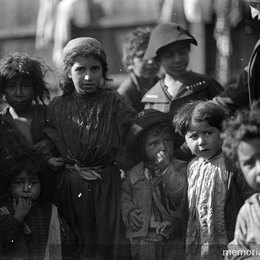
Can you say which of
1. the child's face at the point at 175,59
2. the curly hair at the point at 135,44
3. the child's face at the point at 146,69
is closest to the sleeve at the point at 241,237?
the child's face at the point at 175,59

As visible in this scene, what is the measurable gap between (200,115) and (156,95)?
2.42 feet

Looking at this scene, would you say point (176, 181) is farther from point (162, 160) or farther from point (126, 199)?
point (126, 199)

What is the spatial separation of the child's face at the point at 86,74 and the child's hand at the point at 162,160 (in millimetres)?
553

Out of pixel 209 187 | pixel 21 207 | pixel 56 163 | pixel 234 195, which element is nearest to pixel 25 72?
pixel 56 163

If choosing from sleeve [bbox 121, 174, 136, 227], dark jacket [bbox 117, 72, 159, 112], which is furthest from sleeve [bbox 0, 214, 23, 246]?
dark jacket [bbox 117, 72, 159, 112]

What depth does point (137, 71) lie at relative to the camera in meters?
8.09

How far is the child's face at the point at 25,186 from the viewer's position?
6535 millimetres

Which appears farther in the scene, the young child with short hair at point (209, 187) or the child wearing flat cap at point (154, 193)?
the child wearing flat cap at point (154, 193)

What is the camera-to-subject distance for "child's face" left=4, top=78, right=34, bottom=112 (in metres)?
6.81

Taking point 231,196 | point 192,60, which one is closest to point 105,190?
point 231,196

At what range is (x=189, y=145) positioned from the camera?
6.38 metres

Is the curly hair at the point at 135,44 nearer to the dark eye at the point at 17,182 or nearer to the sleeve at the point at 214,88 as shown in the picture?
the sleeve at the point at 214,88

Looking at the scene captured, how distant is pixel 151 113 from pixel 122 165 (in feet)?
1.16

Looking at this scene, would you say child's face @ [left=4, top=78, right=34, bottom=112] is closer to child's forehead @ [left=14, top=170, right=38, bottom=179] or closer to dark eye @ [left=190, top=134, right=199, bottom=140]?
child's forehead @ [left=14, top=170, right=38, bottom=179]
